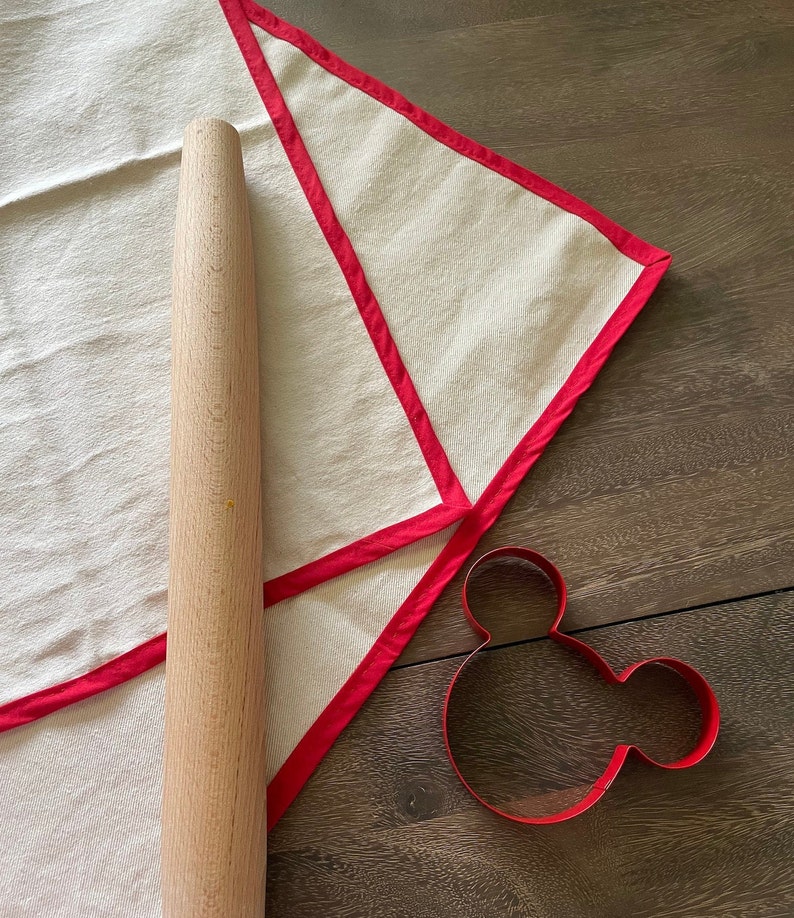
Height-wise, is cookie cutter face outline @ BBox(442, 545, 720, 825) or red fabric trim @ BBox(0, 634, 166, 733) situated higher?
red fabric trim @ BBox(0, 634, 166, 733)

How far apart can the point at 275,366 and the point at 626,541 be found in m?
0.33

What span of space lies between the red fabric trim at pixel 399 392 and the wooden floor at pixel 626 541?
1cm

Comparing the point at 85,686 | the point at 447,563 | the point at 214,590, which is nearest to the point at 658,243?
the point at 447,563

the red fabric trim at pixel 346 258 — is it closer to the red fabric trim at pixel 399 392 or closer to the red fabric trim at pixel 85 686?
the red fabric trim at pixel 399 392

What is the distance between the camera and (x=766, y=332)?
0.71m

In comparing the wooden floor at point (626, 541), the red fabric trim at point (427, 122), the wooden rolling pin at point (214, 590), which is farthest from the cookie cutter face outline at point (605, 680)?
the red fabric trim at point (427, 122)

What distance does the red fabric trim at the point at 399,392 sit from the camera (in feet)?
1.90

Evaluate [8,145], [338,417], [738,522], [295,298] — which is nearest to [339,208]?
[295,298]

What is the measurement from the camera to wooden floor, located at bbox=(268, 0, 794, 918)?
567 millimetres

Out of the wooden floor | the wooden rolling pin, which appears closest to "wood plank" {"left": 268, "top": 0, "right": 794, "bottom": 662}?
the wooden floor

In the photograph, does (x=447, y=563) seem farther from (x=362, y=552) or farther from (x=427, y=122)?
(x=427, y=122)

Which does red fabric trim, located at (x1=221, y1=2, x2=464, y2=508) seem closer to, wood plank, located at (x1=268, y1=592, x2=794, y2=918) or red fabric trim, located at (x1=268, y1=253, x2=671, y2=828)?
red fabric trim, located at (x1=268, y1=253, x2=671, y2=828)

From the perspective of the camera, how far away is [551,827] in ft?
1.89

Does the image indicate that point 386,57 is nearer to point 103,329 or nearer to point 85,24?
point 85,24
